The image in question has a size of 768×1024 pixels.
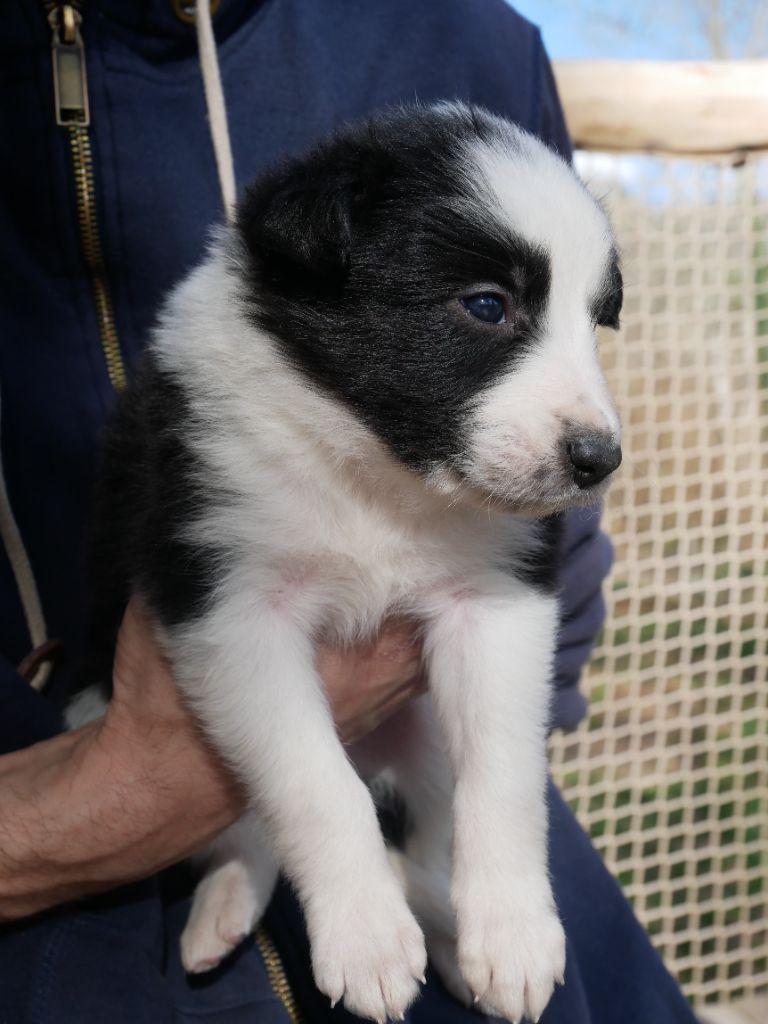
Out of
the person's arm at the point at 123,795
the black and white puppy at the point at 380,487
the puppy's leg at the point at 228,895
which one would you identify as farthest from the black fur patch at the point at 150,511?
the puppy's leg at the point at 228,895

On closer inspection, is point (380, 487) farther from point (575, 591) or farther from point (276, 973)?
point (276, 973)

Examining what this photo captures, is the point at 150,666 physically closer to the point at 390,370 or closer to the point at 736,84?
the point at 390,370

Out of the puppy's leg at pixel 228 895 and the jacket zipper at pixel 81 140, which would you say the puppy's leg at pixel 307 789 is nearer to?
the puppy's leg at pixel 228 895

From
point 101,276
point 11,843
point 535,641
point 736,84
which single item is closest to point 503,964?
point 535,641

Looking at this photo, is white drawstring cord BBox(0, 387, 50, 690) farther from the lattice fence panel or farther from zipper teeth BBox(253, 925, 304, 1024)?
the lattice fence panel

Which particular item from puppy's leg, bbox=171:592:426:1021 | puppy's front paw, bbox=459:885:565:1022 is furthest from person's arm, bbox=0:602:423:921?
puppy's front paw, bbox=459:885:565:1022
